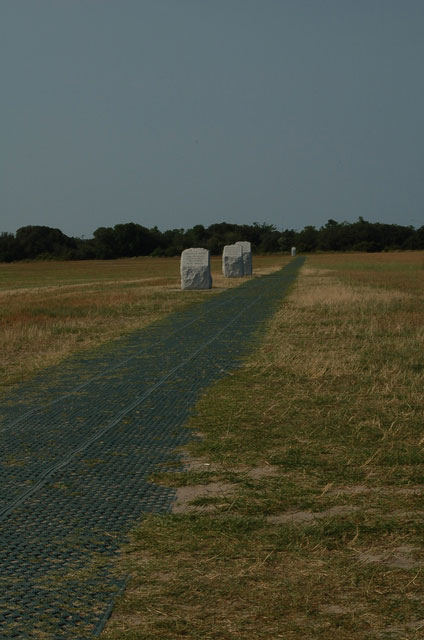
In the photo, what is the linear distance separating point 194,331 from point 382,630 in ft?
47.3

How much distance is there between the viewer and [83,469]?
7.07 meters

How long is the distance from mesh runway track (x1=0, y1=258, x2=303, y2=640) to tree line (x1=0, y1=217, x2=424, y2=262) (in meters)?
117

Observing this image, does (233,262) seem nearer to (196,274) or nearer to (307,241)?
(196,274)

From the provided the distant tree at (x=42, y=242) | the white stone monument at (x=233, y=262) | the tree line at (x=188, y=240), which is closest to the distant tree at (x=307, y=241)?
the tree line at (x=188, y=240)

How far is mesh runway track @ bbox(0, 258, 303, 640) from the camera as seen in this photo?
4477mm

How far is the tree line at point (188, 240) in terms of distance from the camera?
431ft

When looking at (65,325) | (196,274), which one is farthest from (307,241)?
(65,325)

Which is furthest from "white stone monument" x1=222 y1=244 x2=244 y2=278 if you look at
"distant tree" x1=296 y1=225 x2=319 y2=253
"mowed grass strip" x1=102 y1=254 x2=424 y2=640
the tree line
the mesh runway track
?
"distant tree" x1=296 y1=225 x2=319 y2=253

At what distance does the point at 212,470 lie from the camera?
7020mm

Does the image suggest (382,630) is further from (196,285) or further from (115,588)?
(196,285)

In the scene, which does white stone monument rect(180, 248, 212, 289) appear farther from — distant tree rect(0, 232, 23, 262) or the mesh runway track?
distant tree rect(0, 232, 23, 262)

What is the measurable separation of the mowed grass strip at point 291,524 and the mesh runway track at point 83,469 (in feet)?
0.73

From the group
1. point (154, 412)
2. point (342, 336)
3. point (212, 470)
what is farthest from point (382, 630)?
point (342, 336)

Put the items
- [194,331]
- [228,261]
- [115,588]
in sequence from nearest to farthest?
1. [115,588]
2. [194,331]
3. [228,261]
